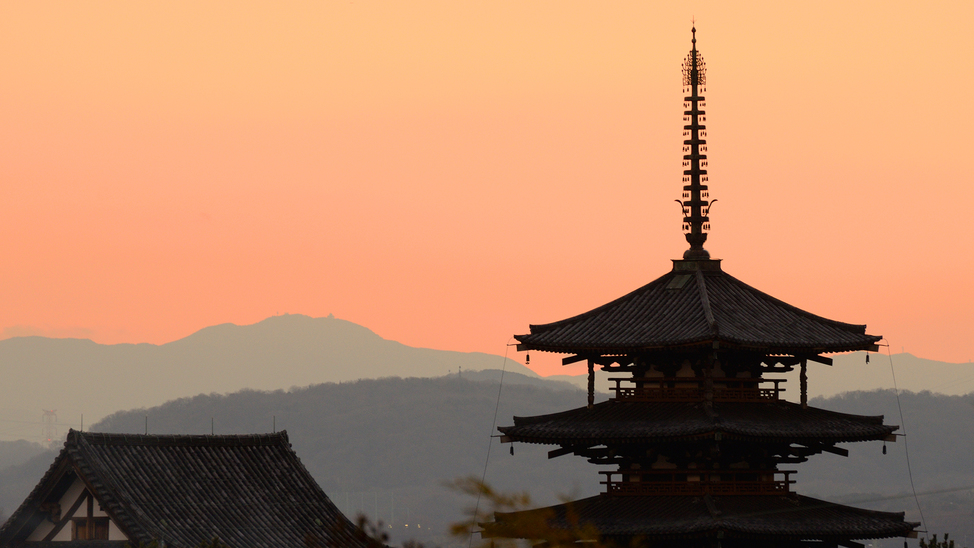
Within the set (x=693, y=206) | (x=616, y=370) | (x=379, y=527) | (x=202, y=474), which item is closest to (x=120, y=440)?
(x=202, y=474)

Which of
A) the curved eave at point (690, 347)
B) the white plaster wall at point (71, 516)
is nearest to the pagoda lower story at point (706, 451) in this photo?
the curved eave at point (690, 347)

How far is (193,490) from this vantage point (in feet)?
171

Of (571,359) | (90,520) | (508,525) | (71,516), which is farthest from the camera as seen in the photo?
(71,516)

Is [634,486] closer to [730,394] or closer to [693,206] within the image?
[730,394]

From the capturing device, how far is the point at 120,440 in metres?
51.4

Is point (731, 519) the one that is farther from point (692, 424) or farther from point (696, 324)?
point (696, 324)

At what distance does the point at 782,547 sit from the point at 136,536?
2081 centimetres

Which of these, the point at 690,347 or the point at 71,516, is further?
the point at 71,516

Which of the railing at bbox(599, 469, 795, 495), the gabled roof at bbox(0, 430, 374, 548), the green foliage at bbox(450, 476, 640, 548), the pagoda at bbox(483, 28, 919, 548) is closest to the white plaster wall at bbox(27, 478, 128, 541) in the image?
the gabled roof at bbox(0, 430, 374, 548)

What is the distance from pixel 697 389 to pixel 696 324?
1.91 meters

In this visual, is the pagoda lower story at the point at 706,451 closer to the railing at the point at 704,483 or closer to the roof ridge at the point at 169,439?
the railing at the point at 704,483

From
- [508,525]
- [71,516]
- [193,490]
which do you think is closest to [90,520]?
[71,516]

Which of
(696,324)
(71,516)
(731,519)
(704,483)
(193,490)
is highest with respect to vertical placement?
(696,324)

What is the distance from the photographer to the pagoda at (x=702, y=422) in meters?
40.2
